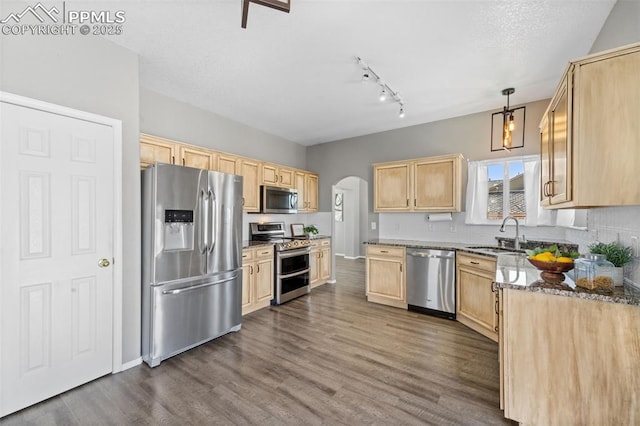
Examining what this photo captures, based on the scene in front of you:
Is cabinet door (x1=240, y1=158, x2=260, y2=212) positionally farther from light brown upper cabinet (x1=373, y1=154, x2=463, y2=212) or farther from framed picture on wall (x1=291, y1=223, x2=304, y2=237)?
light brown upper cabinet (x1=373, y1=154, x2=463, y2=212)

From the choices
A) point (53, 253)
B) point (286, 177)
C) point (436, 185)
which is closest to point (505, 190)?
point (436, 185)

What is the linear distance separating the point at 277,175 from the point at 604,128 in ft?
12.9

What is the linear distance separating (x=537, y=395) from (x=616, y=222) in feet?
4.39

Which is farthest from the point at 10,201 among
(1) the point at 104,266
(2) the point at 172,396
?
(2) the point at 172,396

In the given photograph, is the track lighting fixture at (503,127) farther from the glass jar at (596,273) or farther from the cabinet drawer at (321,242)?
the cabinet drawer at (321,242)

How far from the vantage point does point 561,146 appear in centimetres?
174

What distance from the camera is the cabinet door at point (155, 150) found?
2934 millimetres

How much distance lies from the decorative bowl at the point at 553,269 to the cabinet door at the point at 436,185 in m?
1.88

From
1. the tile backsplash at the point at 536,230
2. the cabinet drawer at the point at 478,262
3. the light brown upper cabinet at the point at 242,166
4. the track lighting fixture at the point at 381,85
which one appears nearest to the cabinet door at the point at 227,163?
the light brown upper cabinet at the point at 242,166

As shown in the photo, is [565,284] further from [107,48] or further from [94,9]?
[107,48]

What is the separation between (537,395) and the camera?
163 centimetres

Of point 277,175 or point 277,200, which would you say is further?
point 277,175

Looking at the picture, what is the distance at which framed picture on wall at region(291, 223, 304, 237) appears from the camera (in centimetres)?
527

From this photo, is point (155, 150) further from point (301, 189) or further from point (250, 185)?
point (301, 189)
